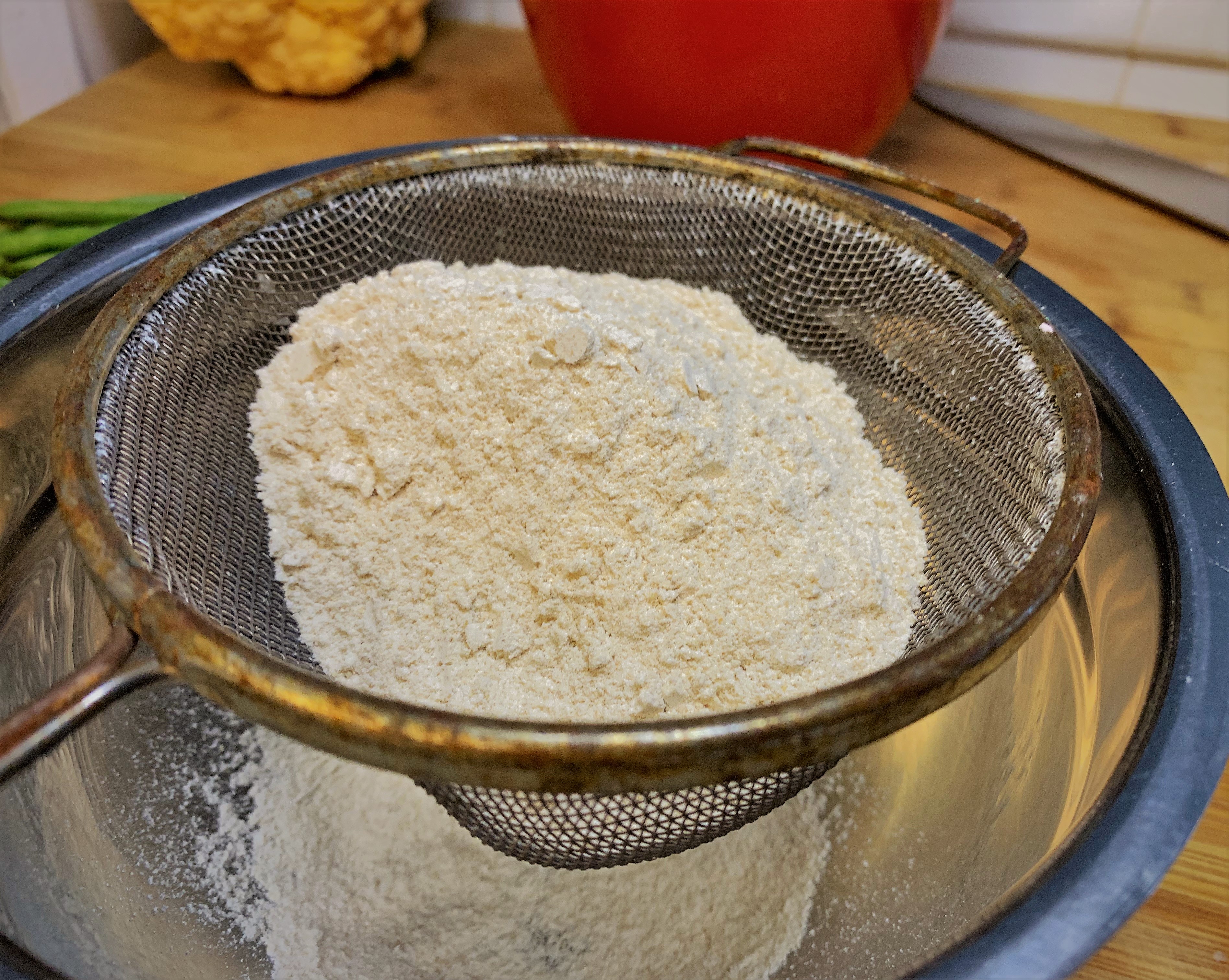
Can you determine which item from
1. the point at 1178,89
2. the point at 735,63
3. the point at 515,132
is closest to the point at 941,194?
the point at 735,63

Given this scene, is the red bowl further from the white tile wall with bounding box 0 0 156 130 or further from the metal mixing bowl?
the white tile wall with bounding box 0 0 156 130

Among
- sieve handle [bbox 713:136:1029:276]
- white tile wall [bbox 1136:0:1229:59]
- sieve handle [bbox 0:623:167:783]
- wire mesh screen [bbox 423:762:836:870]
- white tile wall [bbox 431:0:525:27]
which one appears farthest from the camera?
white tile wall [bbox 431:0:525:27]

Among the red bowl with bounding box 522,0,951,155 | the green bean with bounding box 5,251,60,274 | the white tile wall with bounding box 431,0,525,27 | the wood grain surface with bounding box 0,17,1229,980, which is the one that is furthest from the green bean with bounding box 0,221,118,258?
the white tile wall with bounding box 431,0,525,27

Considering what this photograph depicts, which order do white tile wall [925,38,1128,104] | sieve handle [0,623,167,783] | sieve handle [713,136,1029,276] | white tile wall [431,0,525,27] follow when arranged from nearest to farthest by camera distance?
sieve handle [0,623,167,783] < sieve handle [713,136,1029,276] < white tile wall [925,38,1128,104] < white tile wall [431,0,525,27]

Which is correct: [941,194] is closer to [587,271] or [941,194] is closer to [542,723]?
[587,271]

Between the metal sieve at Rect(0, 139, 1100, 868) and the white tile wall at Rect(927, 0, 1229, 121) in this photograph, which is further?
the white tile wall at Rect(927, 0, 1229, 121)

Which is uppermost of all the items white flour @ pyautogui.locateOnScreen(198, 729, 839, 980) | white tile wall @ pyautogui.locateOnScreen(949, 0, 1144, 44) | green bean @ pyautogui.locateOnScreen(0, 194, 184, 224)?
white tile wall @ pyautogui.locateOnScreen(949, 0, 1144, 44)

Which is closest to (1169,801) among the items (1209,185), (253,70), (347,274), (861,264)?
(861,264)
